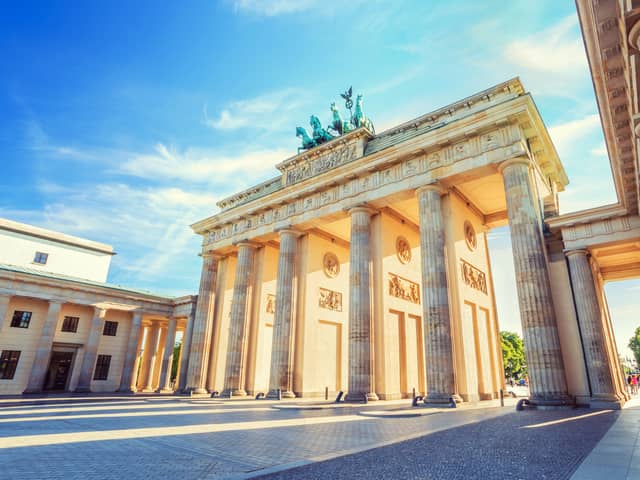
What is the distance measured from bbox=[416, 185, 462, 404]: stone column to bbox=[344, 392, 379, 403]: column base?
10.9ft

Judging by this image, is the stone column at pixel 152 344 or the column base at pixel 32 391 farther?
the stone column at pixel 152 344

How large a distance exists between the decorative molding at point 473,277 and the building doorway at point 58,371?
3454 cm

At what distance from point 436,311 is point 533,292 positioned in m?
4.12

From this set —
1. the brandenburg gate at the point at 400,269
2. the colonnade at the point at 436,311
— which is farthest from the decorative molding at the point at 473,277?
the colonnade at the point at 436,311

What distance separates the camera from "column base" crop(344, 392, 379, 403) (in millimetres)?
18422

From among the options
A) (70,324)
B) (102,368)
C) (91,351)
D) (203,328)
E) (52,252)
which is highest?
(52,252)

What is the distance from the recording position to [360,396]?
18.6 m

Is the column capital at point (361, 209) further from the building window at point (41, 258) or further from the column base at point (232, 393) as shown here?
the building window at point (41, 258)

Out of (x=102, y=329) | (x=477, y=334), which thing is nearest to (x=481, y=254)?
(x=477, y=334)

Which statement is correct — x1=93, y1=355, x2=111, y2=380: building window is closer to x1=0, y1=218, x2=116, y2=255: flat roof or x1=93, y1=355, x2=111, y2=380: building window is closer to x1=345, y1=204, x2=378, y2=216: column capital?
x1=0, y1=218, x2=116, y2=255: flat roof

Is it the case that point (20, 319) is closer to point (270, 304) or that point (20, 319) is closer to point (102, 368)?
point (102, 368)

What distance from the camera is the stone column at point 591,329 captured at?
14.6 m

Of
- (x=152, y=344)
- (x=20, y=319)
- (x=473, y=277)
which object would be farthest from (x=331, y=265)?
(x=20, y=319)

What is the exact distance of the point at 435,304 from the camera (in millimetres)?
17391
